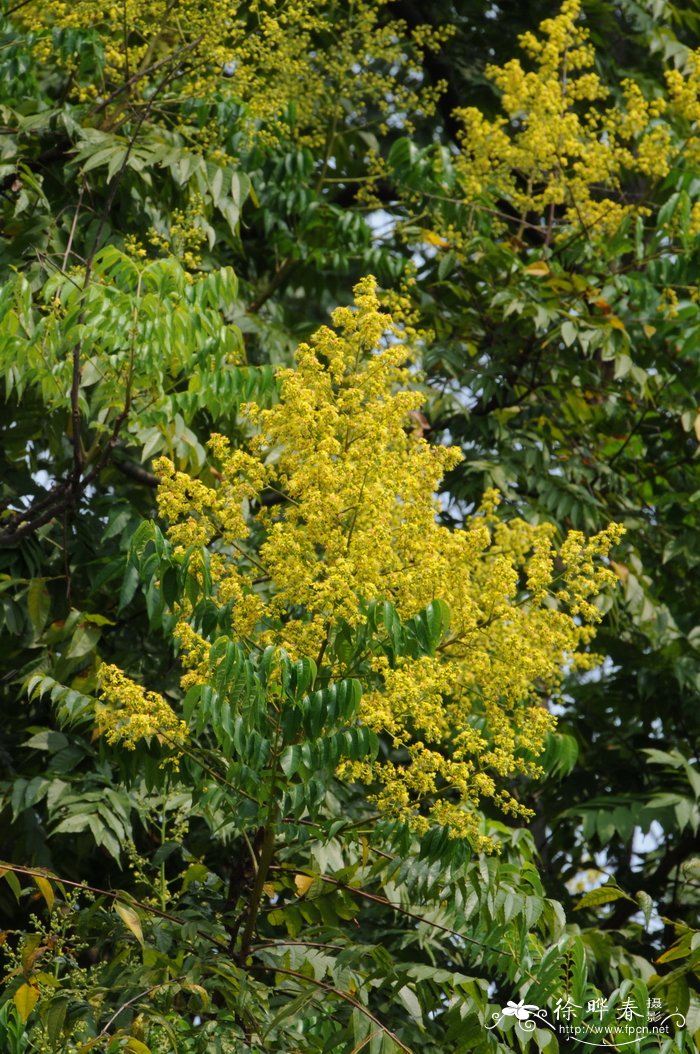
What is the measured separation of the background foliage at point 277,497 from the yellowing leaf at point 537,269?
2.2 inches

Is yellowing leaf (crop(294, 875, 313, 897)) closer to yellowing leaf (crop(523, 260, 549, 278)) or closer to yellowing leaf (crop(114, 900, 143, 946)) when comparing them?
yellowing leaf (crop(114, 900, 143, 946))

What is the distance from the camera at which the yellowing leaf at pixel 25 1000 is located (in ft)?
9.25

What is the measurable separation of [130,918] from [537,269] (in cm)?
302

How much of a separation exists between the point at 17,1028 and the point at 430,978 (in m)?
1.11

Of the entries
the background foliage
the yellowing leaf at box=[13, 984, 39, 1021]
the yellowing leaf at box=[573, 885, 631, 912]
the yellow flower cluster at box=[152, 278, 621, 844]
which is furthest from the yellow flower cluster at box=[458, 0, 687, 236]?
the yellowing leaf at box=[13, 984, 39, 1021]

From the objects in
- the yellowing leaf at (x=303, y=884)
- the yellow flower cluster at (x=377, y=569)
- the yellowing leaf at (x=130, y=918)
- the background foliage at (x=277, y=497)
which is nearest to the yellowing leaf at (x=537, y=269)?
the background foliage at (x=277, y=497)

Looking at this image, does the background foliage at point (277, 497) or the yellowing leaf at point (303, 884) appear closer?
the background foliage at point (277, 497)

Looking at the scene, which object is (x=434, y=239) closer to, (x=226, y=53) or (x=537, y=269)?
(x=537, y=269)

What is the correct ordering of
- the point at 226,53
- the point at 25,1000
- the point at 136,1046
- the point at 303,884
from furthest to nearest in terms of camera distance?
1. the point at 226,53
2. the point at 303,884
3. the point at 25,1000
4. the point at 136,1046

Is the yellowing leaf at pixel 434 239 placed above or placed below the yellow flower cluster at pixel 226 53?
below

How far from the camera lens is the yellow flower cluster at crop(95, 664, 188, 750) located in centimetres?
280

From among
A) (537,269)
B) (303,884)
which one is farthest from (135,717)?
(537,269)

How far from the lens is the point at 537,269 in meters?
5.09

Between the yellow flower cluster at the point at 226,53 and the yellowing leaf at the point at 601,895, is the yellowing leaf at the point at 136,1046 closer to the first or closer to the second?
the yellowing leaf at the point at 601,895
